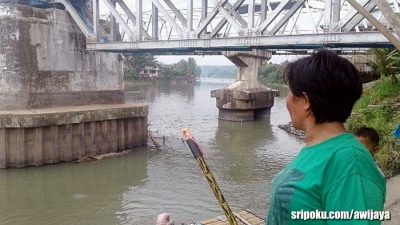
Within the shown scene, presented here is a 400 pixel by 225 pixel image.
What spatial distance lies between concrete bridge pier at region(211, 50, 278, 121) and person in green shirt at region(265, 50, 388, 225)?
24.1 meters

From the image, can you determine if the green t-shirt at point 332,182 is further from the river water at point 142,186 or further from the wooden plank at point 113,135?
the wooden plank at point 113,135

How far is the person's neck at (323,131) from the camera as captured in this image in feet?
4.49

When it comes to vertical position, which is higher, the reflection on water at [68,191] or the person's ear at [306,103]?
the person's ear at [306,103]

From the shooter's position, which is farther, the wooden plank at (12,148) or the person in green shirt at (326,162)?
the wooden plank at (12,148)

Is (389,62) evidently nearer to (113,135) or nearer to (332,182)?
(113,135)

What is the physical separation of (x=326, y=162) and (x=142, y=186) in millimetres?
11061

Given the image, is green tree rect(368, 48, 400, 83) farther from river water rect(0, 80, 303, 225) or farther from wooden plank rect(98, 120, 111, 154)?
wooden plank rect(98, 120, 111, 154)

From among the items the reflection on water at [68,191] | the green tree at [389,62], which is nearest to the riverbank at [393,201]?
the green tree at [389,62]

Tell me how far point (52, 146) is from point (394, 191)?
1094 centimetres

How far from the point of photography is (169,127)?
73.5 ft

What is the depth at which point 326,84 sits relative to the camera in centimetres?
131

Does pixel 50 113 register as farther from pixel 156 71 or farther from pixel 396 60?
pixel 156 71

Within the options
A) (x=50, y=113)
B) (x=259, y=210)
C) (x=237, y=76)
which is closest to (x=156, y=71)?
(x=237, y=76)

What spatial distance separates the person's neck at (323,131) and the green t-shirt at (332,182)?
0.12ft
